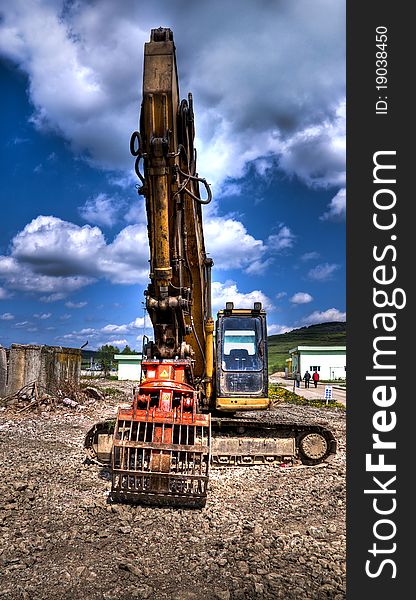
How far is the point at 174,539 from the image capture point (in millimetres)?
5812

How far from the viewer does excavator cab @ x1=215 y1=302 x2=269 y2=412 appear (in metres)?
10.4

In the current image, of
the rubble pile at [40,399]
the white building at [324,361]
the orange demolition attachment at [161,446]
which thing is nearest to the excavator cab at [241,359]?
the orange demolition attachment at [161,446]

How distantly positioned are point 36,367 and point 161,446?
14.7m

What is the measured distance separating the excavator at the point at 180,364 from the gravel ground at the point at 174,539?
452 millimetres

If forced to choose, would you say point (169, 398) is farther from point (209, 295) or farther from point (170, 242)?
point (209, 295)

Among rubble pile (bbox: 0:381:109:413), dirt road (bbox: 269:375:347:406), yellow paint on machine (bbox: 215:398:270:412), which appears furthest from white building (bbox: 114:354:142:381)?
yellow paint on machine (bbox: 215:398:270:412)

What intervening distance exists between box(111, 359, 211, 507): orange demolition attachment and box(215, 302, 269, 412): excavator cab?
8.10 ft

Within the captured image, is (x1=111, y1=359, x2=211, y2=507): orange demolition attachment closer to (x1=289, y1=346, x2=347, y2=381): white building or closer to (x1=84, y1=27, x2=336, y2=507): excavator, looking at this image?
(x1=84, y1=27, x2=336, y2=507): excavator

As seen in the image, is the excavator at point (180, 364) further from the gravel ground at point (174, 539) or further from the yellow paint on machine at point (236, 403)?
the gravel ground at point (174, 539)

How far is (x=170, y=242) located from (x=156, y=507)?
395cm

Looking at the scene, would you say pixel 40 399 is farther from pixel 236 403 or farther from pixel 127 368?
pixel 127 368

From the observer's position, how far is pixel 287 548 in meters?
5.55

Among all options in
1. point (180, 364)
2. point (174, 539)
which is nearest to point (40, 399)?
point (180, 364)

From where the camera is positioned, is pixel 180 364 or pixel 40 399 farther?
pixel 40 399
